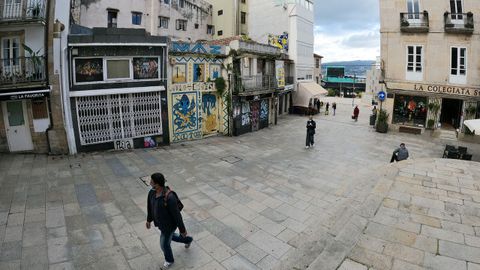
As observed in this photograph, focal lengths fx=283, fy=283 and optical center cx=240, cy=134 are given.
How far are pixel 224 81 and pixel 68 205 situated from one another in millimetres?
11528

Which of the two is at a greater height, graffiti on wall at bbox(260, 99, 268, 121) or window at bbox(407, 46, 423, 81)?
window at bbox(407, 46, 423, 81)

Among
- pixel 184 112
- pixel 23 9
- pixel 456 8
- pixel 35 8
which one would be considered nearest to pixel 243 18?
pixel 456 8

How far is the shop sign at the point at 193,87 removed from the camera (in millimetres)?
15283

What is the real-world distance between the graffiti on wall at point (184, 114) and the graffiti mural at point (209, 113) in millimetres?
651

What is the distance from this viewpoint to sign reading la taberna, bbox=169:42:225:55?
15005 mm

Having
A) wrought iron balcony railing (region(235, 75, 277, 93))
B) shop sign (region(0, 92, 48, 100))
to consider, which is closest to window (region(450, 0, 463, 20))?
wrought iron balcony railing (region(235, 75, 277, 93))

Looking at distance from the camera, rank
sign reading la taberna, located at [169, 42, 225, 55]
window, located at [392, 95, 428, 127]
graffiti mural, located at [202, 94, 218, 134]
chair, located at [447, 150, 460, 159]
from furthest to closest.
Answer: window, located at [392, 95, 428, 127] → graffiti mural, located at [202, 94, 218, 134] → sign reading la taberna, located at [169, 42, 225, 55] → chair, located at [447, 150, 460, 159]

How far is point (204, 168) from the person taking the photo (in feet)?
38.5

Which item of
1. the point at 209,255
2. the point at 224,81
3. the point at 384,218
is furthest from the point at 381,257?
the point at 224,81

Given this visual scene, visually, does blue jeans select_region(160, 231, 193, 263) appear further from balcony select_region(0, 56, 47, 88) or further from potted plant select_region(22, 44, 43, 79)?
potted plant select_region(22, 44, 43, 79)

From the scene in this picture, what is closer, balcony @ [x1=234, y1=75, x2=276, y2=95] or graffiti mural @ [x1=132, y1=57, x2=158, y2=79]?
graffiti mural @ [x1=132, y1=57, x2=158, y2=79]

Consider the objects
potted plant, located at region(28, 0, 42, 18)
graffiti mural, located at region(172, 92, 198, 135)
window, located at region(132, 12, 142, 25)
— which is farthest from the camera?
window, located at region(132, 12, 142, 25)

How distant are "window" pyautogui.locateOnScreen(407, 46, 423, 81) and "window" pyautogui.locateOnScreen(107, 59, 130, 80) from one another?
19192 millimetres

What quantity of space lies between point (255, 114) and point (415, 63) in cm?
1215
